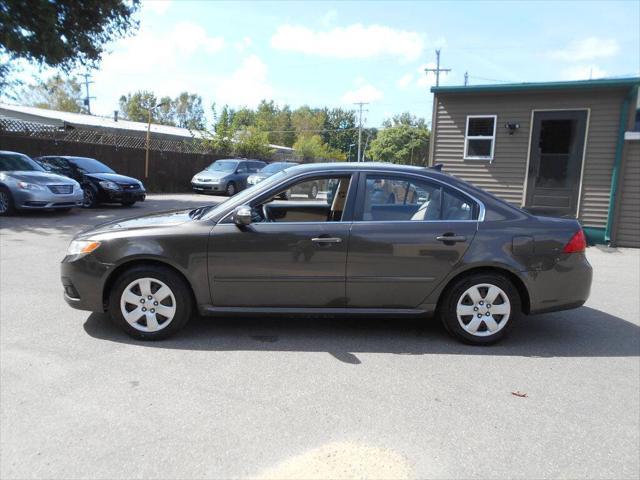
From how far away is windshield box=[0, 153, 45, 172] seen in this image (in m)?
11.9

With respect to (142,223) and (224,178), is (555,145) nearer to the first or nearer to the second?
(142,223)

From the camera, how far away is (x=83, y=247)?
4258 mm

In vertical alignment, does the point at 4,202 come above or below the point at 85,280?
above

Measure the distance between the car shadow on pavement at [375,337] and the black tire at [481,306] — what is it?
0.12m

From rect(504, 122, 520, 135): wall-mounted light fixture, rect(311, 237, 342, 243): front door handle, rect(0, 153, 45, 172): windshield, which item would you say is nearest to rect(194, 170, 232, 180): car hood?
rect(0, 153, 45, 172): windshield

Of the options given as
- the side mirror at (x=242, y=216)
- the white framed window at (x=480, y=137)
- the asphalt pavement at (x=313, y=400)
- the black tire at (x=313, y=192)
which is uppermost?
the white framed window at (x=480, y=137)

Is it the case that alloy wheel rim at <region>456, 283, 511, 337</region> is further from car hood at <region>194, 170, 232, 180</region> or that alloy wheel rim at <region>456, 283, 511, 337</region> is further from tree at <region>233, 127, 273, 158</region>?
tree at <region>233, 127, 273, 158</region>

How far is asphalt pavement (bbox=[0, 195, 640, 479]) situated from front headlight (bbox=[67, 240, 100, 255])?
2.45ft

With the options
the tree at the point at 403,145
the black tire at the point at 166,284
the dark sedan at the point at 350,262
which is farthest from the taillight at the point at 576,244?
the tree at the point at 403,145

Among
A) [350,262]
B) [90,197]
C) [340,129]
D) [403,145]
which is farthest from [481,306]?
[340,129]

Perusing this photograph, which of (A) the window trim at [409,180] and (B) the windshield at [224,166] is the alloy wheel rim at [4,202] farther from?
(A) the window trim at [409,180]

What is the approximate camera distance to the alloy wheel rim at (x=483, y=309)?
4316 millimetres

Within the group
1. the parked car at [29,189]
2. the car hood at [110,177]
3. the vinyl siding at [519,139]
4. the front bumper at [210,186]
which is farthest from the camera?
the front bumper at [210,186]

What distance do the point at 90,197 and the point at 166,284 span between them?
11.2 meters
